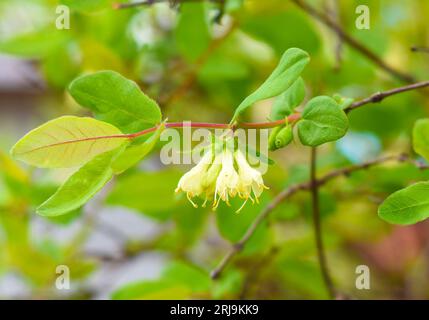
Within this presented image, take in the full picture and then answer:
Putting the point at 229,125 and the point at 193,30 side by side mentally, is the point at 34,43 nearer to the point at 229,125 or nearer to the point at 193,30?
the point at 193,30

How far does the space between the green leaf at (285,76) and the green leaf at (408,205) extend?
12 cm

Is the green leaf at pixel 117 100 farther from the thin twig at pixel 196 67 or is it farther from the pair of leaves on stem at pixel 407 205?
the thin twig at pixel 196 67

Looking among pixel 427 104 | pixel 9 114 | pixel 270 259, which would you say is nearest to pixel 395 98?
pixel 427 104

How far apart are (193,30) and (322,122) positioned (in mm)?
408

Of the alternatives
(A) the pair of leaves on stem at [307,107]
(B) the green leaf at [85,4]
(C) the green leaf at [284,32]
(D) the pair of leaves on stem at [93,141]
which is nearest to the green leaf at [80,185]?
(D) the pair of leaves on stem at [93,141]

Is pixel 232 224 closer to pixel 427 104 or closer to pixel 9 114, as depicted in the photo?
pixel 427 104

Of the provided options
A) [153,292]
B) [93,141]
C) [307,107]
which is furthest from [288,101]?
[153,292]

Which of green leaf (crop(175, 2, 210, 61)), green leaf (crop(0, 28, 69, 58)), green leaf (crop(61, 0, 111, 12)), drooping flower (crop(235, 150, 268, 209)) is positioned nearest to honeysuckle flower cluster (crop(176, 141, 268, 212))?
drooping flower (crop(235, 150, 268, 209))

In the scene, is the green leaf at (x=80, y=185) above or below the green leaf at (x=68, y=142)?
below

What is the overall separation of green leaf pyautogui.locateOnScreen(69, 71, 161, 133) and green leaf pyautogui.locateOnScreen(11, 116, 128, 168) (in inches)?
0.7

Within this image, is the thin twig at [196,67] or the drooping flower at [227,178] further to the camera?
the thin twig at [196,67]

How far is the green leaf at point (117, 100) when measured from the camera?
1.50 ft

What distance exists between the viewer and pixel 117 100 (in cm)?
46

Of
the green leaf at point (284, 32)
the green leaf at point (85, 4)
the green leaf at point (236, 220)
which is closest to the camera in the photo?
the green leaf at point (85, 4)
